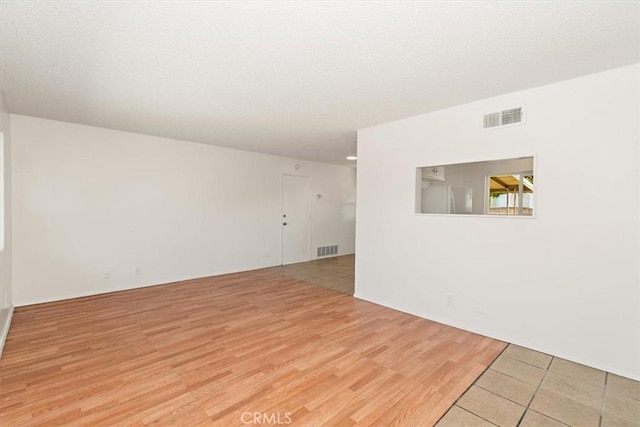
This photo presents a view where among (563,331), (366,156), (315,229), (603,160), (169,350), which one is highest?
(366,156)

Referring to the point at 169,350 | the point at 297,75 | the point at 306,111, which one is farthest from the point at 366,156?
the point at 169,350

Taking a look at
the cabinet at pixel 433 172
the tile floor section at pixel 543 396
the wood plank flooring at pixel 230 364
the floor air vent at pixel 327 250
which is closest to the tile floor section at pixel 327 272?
the floor air vent at pixel 327 250

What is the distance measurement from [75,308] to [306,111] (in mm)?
3993

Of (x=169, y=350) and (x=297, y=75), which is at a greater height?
(x=297, y=75)

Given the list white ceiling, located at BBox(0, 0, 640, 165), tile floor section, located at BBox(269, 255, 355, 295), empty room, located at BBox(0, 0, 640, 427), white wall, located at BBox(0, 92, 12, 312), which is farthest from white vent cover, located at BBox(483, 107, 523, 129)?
white wall, located at BBox(0, 92, 12, 312)

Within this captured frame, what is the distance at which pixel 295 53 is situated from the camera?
222cm

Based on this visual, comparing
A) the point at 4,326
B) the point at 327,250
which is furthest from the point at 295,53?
the point at 327,250

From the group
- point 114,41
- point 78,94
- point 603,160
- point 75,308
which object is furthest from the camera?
point 75,308

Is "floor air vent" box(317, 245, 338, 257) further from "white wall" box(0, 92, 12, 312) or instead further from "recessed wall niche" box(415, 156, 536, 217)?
"white wall" box(0, 92, 12, 312)

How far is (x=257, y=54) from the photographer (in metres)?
2.24

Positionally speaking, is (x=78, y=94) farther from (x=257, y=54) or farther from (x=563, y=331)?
(x=563, y=331)

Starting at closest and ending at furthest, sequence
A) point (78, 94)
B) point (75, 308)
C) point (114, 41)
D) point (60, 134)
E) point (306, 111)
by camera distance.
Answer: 1. point (114, 41)
2. point (78, 94)
3. point (306, 111)
4. point (75, 308)
5. point (60, 134)

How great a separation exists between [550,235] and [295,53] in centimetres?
282

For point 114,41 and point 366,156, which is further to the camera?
point 366,156
